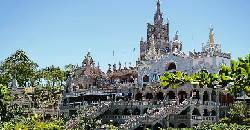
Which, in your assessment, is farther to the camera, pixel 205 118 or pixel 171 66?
pixel 171 66

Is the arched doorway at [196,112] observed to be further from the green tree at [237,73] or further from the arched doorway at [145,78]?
the green tree at [237,73]

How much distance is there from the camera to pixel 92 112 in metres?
51.3

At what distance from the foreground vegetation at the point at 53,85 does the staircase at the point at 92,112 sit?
0.95 m

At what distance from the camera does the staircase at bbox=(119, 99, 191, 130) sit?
43.3m

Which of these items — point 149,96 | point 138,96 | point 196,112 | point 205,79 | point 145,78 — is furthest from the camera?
point 145,78

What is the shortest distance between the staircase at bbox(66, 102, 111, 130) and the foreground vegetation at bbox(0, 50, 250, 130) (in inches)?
37.6

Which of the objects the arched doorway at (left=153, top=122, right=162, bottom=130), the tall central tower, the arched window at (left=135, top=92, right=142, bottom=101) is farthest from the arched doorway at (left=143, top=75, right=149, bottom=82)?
the tall central tower

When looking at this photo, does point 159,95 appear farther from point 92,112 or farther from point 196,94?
point 92,112

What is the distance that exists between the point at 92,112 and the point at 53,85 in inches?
1088

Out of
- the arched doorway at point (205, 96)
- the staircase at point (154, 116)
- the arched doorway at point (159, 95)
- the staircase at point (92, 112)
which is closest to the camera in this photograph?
the staircase at point (154, 116)

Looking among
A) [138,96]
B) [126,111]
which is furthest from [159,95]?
[126,111]

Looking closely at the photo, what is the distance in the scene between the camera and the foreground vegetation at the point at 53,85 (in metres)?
6.04

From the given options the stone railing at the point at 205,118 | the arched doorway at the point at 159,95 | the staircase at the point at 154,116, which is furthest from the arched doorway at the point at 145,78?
the stone railing at the point at 205,118

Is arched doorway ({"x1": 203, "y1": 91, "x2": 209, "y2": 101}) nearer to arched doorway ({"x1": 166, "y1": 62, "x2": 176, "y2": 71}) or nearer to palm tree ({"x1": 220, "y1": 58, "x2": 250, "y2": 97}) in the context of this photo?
arched doorway ({"x1": 166, "y1": 62, "x2": 176, "y2": 71})
